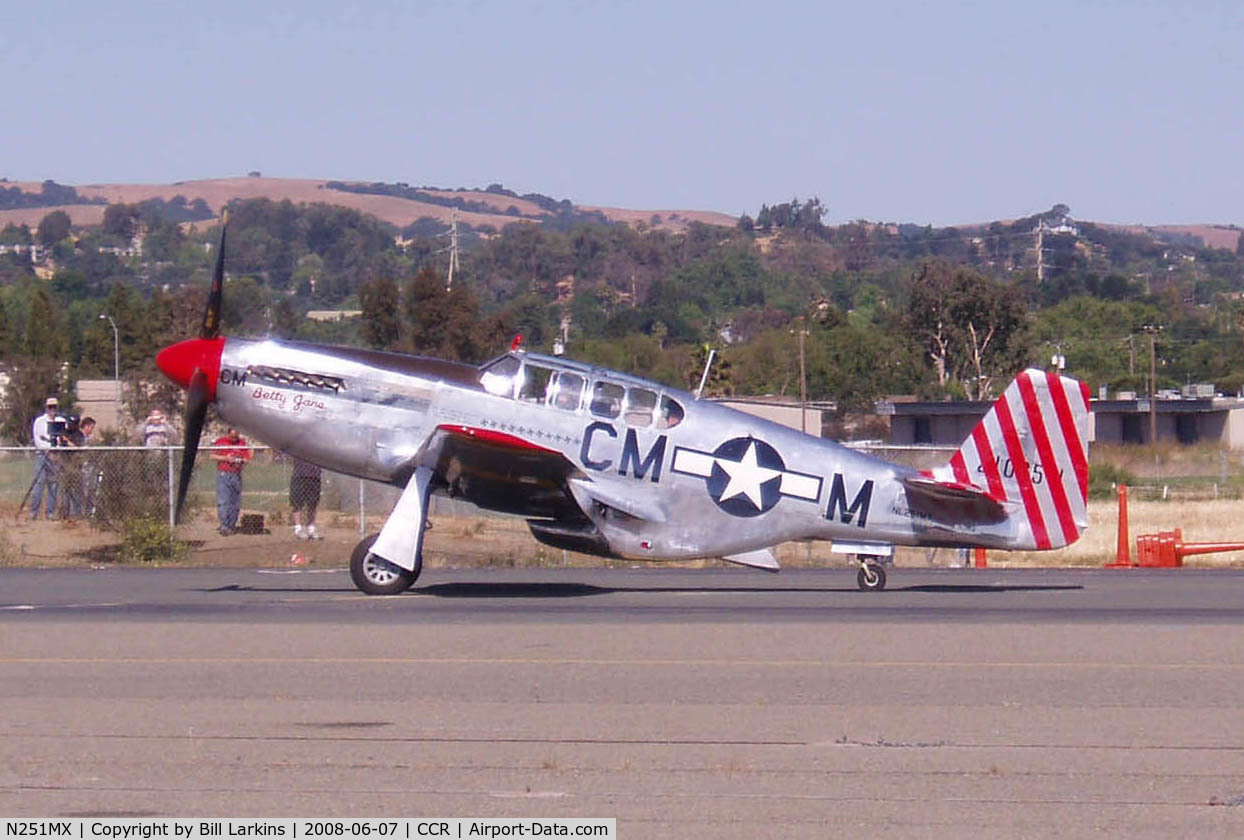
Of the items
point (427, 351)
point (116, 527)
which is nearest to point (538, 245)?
point (427, 351)

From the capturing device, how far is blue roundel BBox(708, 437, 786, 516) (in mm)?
15781

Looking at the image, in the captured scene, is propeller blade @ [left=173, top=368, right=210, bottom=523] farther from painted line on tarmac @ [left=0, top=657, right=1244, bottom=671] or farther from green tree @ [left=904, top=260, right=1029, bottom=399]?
green tree @ [left=904, top=260, right=1029, bottom=399]

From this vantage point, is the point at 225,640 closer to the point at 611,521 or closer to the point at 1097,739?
the point at 611,521

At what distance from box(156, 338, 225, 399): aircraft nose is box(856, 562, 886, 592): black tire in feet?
22.4

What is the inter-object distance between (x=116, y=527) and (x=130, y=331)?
45.6 meters

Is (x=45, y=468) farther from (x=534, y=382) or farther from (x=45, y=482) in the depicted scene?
(x=534, y=382)

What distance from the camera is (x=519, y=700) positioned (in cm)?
962

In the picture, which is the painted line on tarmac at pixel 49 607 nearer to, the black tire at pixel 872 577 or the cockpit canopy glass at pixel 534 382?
the cockpit canopy glass at pixel 534 382

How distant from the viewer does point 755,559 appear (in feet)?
52.9

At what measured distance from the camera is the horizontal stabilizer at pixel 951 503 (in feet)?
52.1
